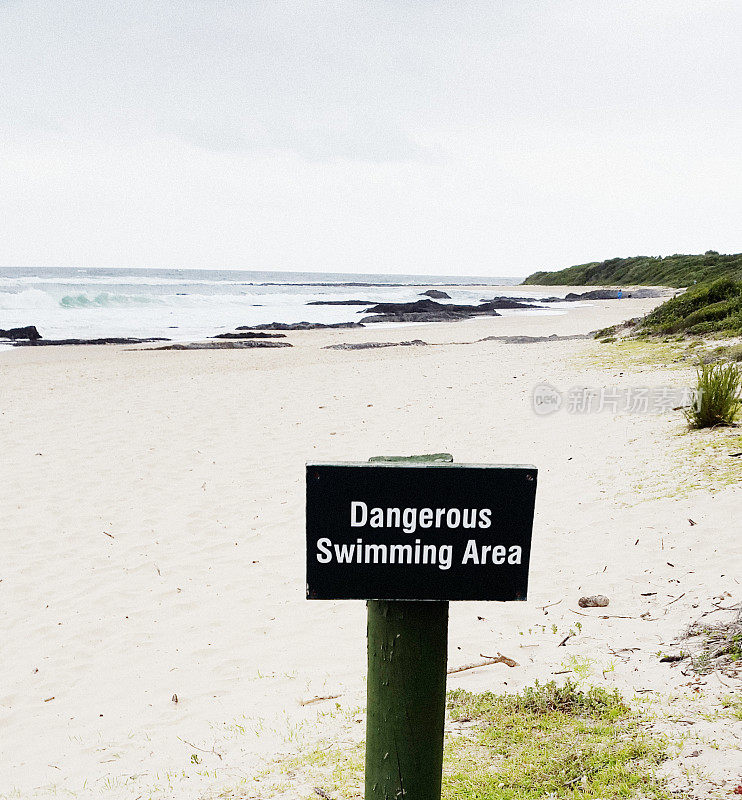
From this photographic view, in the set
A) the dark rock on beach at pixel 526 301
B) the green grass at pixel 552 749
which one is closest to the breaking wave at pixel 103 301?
the dark rock on beach at pixel 526 301

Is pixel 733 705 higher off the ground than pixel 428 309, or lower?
higher

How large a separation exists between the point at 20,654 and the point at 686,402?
6.63 m

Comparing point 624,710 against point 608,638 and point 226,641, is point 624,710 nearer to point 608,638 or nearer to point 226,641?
point 608,638

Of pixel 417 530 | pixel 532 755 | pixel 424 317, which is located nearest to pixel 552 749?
pixel 532 755

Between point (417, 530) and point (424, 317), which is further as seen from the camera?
point (424, 317)

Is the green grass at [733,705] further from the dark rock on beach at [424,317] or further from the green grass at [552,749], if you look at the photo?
the dark rock on beach at [424,317]

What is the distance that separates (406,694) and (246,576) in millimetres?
3251

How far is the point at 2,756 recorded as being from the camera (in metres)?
3.04

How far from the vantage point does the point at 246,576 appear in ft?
15.6

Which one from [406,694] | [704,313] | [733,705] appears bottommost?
[733,705]

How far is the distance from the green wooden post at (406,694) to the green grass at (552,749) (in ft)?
2.25

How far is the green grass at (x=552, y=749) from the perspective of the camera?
7.50 feet

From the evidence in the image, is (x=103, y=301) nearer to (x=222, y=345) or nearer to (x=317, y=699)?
(x=222, y=345)

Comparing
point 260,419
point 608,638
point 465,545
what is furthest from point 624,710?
point 260,419
